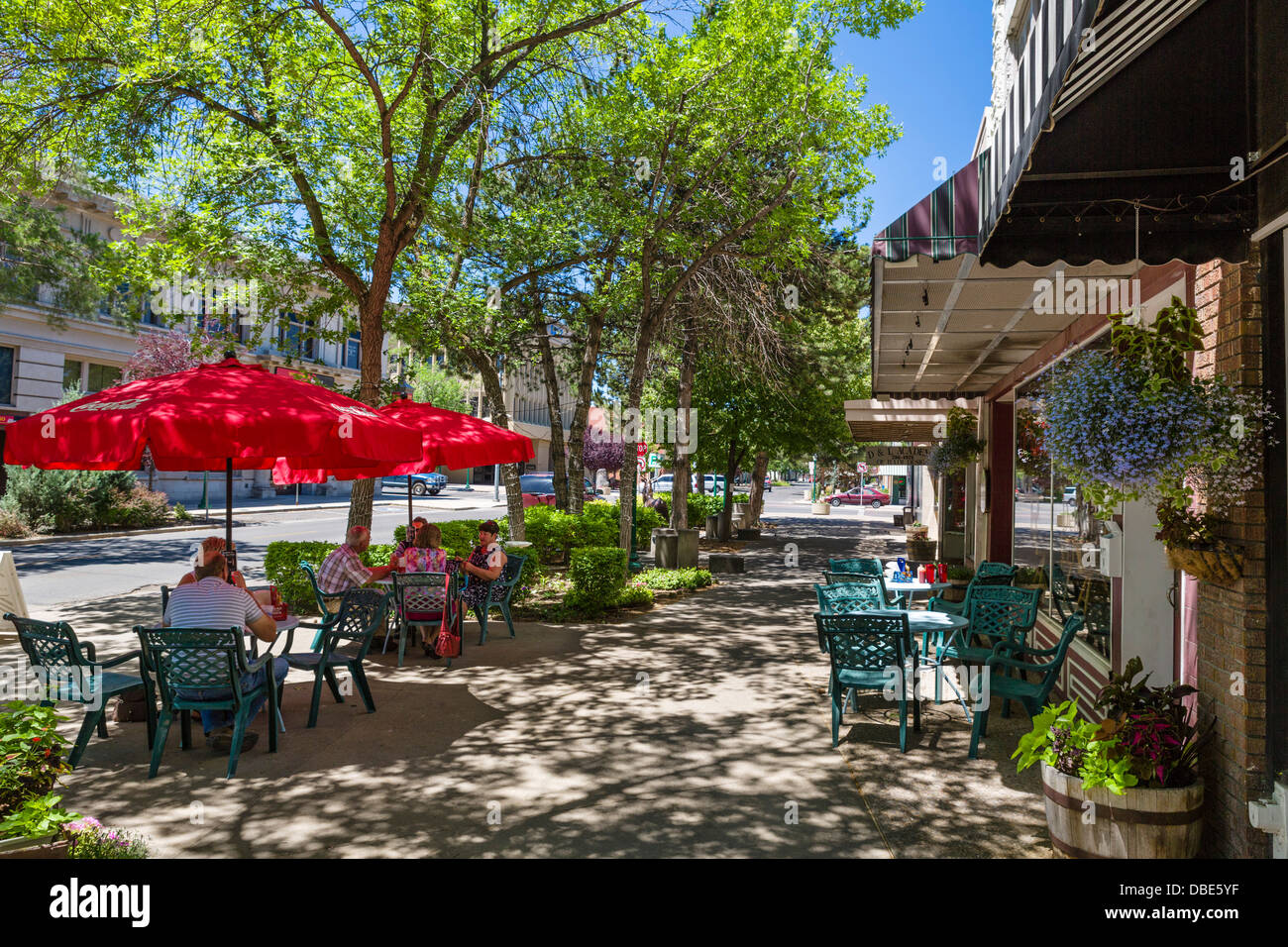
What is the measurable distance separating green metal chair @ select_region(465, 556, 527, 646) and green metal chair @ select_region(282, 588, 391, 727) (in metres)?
2.73

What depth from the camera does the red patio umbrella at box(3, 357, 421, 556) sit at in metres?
5.60

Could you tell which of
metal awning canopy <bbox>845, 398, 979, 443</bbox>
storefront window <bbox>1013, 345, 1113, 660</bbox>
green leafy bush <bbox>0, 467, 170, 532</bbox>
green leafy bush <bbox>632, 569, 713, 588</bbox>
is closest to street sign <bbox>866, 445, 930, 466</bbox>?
metal awning canopy <bbox>845, 398, 979, 443</bbox>

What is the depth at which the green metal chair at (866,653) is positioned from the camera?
623 centimetres

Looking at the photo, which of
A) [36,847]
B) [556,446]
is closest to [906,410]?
[556,446]

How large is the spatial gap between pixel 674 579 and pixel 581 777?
9.49 meters

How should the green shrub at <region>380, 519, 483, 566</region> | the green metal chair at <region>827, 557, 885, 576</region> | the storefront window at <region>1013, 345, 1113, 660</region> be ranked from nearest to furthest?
1. the storefront window at <region>1013, 345, 1113, 660</region>
2. the green metal chair at <region>827, 557, 885, 576</region>
3. the green shrub at <region>380, 519, 483, 566</region>

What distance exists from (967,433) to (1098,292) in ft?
26.8

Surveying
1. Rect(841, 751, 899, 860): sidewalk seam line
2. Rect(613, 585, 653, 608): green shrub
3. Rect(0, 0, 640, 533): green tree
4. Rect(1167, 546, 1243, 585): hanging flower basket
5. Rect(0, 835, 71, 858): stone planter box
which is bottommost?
Rect(841, 751, 899, 860): sidewalk seam line

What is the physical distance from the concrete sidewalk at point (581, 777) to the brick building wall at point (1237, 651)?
93 centimetres

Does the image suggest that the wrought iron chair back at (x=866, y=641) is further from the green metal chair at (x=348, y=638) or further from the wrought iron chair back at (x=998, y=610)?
the green metal chair at (x=348, y=638)

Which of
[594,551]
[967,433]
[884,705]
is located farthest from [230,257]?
[967,433]

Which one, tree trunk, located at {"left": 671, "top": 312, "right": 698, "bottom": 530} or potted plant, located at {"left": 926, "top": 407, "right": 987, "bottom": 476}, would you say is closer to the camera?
potted plant, located at {"left": 926, "top": 407, "right": 987, "bottom": 476}

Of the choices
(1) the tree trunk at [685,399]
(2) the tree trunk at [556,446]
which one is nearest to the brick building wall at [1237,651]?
(1) the tree trunk at [685,399]

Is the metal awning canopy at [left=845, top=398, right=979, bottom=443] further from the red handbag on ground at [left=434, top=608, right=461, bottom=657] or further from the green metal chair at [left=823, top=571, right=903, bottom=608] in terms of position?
the red handbag on ground at [left=434, top=608, right=461, bottom=657]
